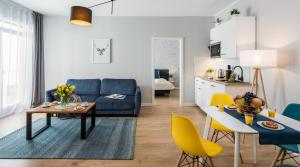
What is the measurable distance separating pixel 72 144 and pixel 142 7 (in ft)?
11.6

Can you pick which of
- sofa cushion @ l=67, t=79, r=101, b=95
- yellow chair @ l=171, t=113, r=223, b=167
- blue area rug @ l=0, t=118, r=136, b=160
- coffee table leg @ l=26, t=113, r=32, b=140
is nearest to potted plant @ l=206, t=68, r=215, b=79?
blue area rug @ l=0, t=118, r=136, b=160

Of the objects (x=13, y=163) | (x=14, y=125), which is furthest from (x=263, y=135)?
(x=14, y=125)

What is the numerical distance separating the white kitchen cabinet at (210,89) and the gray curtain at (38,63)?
4.41 m

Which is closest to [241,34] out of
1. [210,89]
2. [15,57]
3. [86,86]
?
[210,89]

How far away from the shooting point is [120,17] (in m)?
5.91

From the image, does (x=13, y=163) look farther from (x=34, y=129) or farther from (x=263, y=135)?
(x=263, y=135)

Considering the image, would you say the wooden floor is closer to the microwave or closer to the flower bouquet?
the flower bouquet

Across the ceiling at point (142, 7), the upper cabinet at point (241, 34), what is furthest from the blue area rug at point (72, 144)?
the ceiling at point (142, 7)

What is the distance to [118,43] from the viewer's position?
5.96 metres

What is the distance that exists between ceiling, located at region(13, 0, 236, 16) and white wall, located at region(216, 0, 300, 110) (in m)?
1.37

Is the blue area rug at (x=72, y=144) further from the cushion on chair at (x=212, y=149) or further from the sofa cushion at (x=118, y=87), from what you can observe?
the sofa cushion at (x=118, y=87)

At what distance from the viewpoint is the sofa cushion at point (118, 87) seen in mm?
5457

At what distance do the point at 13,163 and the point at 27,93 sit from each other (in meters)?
3.36

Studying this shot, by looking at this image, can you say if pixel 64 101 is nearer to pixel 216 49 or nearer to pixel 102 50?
pixel 102 50
